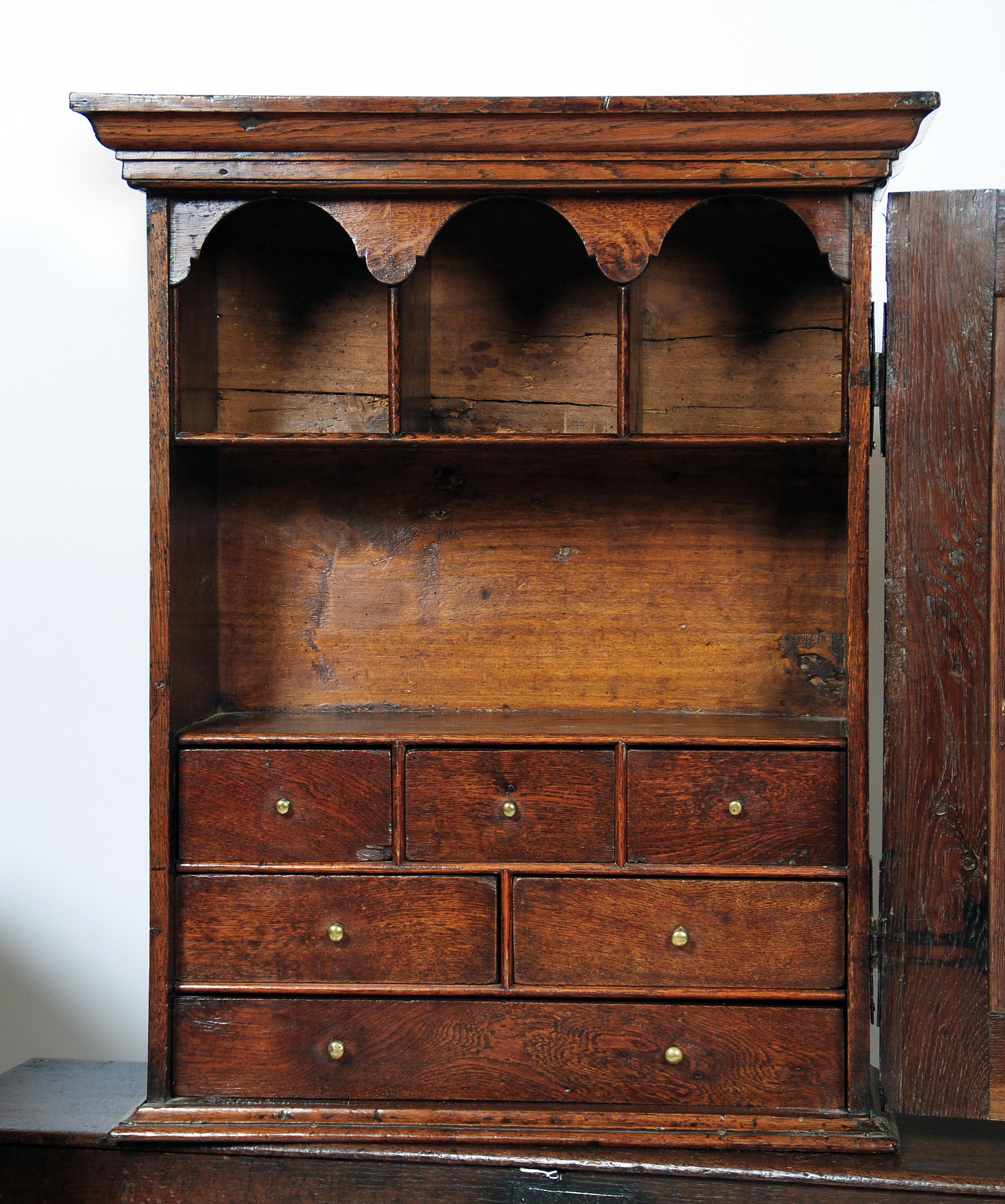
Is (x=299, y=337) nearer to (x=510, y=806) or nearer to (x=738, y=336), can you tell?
(x=738, y=336)

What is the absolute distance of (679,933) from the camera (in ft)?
6.11

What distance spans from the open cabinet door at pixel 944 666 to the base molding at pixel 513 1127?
0.15 metres

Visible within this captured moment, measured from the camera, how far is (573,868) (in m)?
1.88

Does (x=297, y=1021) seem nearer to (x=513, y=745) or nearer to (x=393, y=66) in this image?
(x=513, y=745)

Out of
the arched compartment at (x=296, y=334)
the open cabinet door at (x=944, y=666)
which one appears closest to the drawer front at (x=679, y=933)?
the open cabinet door at (x=944, y=666)

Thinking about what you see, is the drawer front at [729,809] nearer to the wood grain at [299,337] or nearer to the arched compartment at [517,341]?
the arched compartment at [517,341]

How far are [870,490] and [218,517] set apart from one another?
58.0 inches

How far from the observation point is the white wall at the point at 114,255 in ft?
7.55

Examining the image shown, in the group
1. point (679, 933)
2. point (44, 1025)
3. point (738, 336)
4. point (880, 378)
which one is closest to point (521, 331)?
point (738, 336)

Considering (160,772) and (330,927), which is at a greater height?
(160,772)

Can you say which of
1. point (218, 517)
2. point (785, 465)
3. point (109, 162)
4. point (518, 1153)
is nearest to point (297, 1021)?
point (518, 1153)

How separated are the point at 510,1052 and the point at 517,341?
1.45 meters

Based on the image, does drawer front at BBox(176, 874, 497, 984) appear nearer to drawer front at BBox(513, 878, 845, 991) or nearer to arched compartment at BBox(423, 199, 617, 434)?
drawer front at BBox(513, 878, 845, 991)

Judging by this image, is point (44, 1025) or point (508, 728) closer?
point (508, 728)
